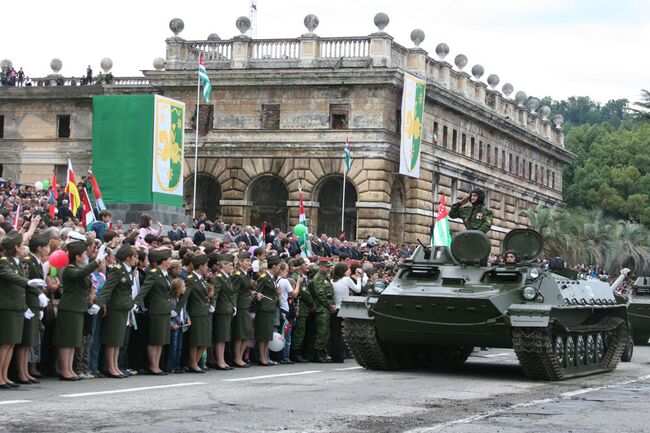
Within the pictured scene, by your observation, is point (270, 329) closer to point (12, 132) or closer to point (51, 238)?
point (51, 238)

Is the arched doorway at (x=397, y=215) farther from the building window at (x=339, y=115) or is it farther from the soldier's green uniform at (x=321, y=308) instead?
the soldier's green uniform at (x=321, y=308)

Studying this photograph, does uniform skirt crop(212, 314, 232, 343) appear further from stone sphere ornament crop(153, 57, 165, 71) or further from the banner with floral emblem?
stone sphere ornament crop(153, 57, 165, 71)

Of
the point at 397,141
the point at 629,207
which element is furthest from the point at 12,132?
the point at 629,207

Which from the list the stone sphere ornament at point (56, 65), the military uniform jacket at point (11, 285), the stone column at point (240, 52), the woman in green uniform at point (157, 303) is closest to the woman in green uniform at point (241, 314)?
the woman in green uniform at point (157, 303)

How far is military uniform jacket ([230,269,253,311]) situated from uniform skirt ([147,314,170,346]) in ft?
7.35

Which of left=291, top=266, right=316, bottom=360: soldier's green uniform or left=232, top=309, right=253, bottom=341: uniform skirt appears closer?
left=232, top=309, right=253, bottom=341: uniform skirt

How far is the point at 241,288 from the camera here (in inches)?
823

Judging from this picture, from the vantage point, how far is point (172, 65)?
56188 mm

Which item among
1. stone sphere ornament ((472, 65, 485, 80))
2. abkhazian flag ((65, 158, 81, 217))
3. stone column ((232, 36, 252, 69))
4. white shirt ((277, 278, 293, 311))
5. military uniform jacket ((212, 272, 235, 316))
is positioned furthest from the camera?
stone sphere ornament ((472, 65, 485, 80))

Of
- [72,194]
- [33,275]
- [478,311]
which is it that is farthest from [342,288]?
[72,194]

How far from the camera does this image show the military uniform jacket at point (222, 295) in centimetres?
2002

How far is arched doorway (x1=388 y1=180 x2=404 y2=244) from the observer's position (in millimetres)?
55000

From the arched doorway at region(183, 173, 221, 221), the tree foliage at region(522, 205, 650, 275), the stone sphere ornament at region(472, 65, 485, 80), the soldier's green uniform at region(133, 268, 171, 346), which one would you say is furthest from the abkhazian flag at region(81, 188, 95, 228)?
the tree foliage at region(522, 205, 650, 275)

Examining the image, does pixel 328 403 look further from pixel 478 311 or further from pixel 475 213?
pixel 475 213
